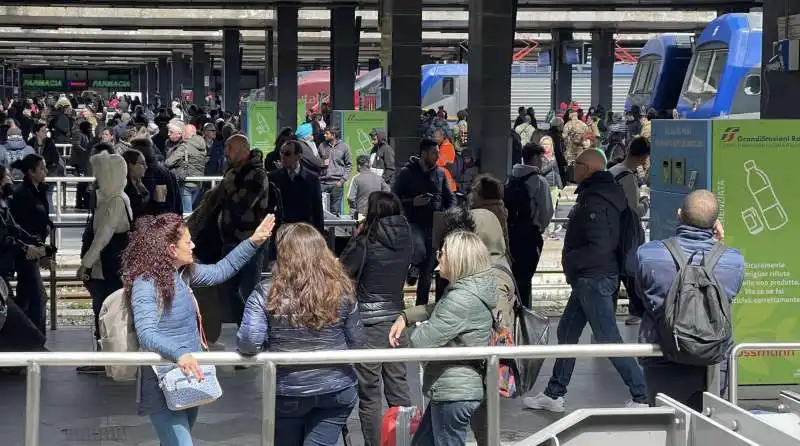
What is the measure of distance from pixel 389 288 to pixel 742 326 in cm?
249

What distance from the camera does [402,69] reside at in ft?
90.4

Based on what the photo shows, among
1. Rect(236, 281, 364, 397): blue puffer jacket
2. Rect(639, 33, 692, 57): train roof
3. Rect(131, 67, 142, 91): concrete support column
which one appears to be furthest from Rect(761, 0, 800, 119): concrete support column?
Rect(131, 67, 142, 91): concrete support column

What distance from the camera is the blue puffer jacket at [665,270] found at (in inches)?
285

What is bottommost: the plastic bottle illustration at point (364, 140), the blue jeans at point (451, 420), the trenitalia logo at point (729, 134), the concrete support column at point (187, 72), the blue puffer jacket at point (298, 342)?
the blue jeans at point (451, 420)

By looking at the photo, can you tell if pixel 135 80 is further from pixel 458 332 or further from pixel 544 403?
pixel 458 332

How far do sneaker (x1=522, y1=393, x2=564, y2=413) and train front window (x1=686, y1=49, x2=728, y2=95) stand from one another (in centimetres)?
1996

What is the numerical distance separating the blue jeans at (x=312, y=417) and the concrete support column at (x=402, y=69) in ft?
68.4

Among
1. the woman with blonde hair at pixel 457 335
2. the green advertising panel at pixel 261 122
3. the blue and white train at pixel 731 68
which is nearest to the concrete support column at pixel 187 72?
the green advertising panel at pixel 261 122

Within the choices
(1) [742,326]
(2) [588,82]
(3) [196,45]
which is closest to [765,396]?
(1) [742,326]

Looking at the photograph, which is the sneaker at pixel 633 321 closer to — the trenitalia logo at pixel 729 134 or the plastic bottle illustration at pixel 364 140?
the trenitalia logo at pixel 729 134

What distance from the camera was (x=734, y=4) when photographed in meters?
37.2

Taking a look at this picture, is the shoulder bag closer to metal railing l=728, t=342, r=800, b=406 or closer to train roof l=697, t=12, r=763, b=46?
metal railing l=728, t=342, r=800, b=406

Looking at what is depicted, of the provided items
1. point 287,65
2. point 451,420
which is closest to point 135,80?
point 287,65

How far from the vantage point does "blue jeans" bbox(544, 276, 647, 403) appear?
9672mm
